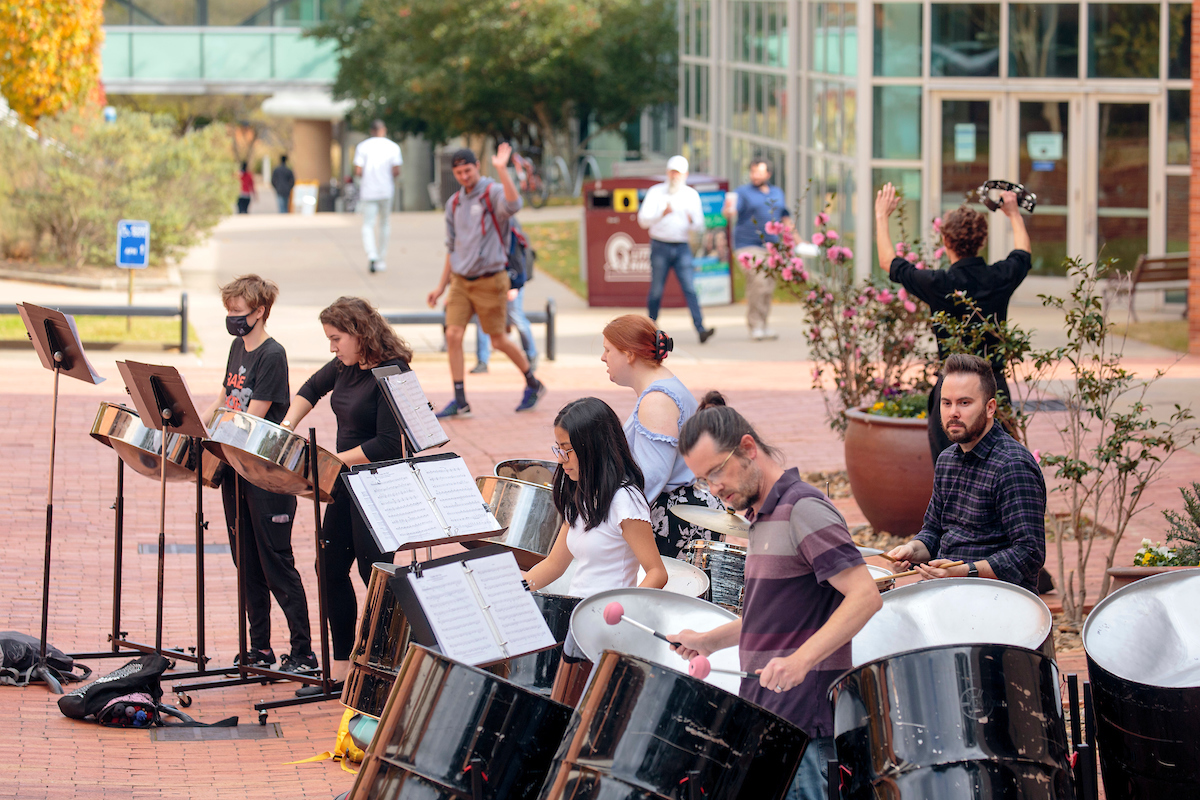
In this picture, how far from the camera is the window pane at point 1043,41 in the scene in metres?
14.7

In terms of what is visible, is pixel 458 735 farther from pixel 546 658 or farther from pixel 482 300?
pixel 482 300

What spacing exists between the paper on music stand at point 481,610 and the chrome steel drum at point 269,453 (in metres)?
1.25

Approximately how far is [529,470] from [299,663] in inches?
47.0

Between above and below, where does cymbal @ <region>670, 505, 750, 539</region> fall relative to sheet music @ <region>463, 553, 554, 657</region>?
above

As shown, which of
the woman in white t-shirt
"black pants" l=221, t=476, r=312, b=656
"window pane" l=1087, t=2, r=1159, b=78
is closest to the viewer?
the woman in white t-shirt

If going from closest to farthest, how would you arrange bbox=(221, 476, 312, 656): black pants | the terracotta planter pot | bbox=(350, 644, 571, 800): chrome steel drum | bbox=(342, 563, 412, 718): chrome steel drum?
1. bbox=(350, 644, 571, 800): chrome steel drum
2. bbox=(342, 563, 412, 718): chrome steel drum
3. bbox=(221, 476, 312, 656): black pants
4. the terracotta planter pot

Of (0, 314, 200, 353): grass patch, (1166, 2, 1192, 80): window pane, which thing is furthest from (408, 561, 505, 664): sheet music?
(1166, 2, 1192, 80): window pane

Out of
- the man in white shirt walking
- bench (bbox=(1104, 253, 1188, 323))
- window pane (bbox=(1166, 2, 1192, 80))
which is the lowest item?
bench (bbox=(1104, 253, 1188, 323))

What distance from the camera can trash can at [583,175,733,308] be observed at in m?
14.9

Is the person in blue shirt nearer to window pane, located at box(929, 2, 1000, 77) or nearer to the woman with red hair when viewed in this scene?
window pane, located at box(929, 2, 1000, 77)

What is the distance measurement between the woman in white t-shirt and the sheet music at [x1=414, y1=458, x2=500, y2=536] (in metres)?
Answer: 0.27

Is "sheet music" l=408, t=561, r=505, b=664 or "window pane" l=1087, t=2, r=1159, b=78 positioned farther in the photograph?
"window pane" l=1087, t=2, r=1159, b=78

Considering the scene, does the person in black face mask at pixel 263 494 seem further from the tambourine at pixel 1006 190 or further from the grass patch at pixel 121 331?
the grass patch at pixel 121 331

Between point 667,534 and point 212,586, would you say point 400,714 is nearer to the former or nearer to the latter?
point 667,534
